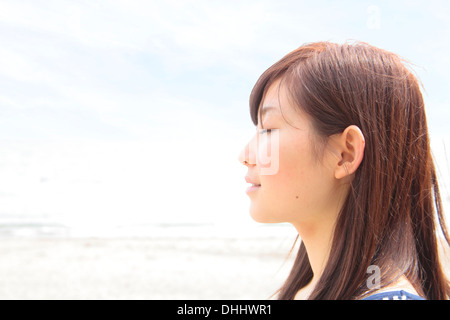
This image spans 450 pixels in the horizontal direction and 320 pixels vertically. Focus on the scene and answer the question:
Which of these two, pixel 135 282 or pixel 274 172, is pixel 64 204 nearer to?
pixel 135 282

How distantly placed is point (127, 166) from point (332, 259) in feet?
73.8

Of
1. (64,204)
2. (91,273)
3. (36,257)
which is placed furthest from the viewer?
(64,204)

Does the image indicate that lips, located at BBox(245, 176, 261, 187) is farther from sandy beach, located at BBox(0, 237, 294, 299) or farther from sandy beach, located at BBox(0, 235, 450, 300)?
→ sandy beach, located at BBox(0, 235, 450, 300)

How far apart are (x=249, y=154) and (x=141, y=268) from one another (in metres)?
5.43

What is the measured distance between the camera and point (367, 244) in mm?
1125

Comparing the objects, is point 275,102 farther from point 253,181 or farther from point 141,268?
point 141,268

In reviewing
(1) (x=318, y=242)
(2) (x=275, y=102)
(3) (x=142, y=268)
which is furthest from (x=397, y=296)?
(3) (x=142, y=268)

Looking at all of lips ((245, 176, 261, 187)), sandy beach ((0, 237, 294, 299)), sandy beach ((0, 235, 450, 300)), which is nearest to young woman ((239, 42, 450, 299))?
lips ((245, 176, 261, 187))

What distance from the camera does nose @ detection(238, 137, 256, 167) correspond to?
1.25m

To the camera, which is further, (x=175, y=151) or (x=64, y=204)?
(x=175, y=151)

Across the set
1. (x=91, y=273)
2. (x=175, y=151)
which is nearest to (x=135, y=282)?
(x=91, y=273)

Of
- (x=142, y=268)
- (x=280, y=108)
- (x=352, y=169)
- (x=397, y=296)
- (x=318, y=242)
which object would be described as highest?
(x=142, y=268)

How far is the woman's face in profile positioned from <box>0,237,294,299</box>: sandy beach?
3189mm

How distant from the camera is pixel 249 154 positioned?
1.26 meters
